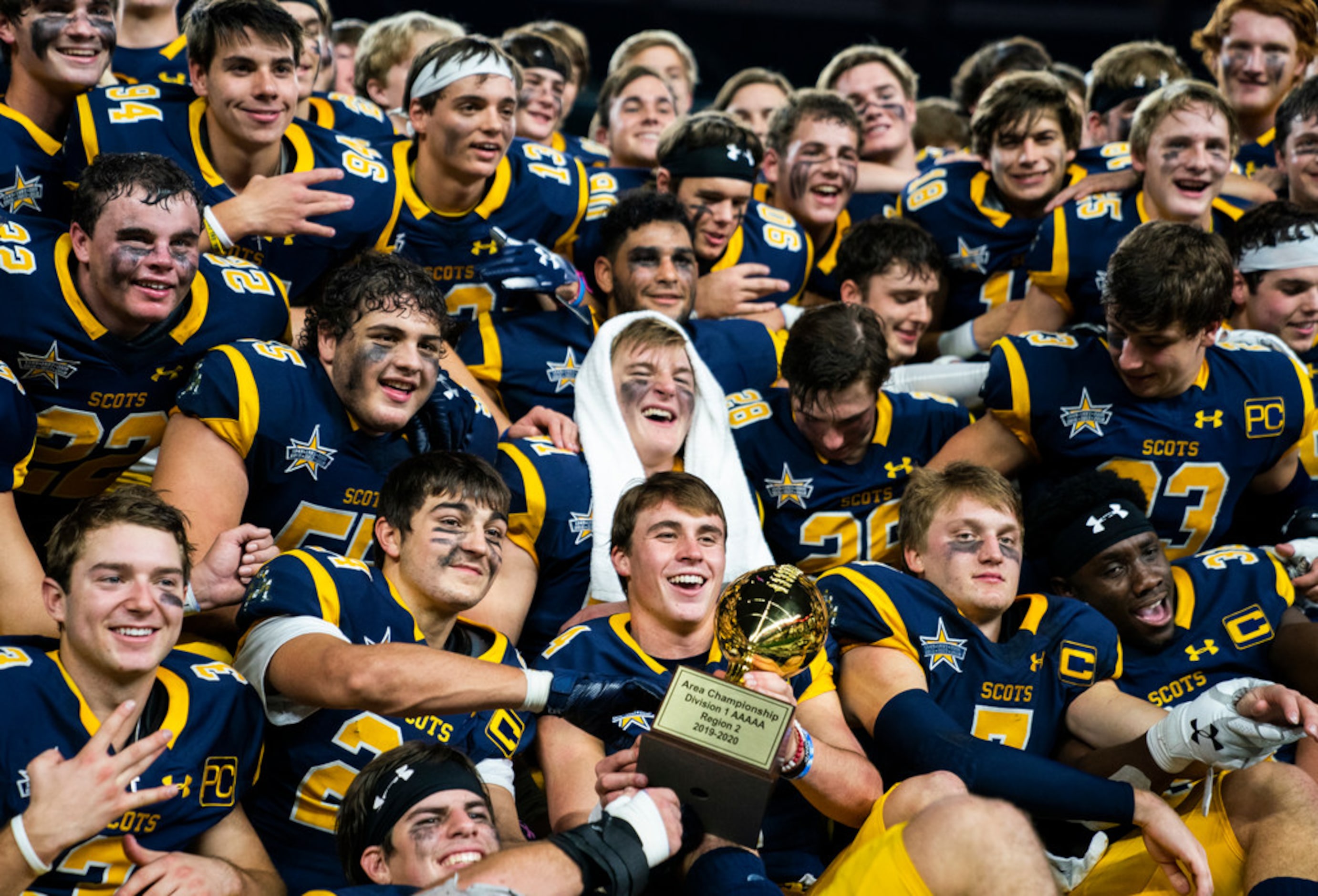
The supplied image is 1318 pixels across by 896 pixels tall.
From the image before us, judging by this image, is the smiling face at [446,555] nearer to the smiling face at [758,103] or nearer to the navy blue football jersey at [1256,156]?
the smiling face at [758,103]

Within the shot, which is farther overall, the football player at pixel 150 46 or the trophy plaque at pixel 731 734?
the football player at pixel 150 46

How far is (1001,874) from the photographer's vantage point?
97.3 inches

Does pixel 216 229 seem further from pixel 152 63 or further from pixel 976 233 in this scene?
pixel 976 233

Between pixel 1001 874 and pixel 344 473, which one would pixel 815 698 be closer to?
pixel 1001 874

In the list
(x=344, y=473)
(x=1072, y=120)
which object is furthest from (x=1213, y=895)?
(x=1072, y=120)

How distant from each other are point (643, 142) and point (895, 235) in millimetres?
1425

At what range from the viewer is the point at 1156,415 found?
4145 mm

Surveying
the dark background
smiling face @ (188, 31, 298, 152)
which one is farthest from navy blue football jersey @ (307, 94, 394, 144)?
the dark background

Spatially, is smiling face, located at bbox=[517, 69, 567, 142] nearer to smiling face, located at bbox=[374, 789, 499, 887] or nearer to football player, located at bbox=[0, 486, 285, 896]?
football player, located at bbox=[0, 486, 285, 896]

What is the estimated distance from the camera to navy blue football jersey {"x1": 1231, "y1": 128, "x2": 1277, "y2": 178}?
5.70m

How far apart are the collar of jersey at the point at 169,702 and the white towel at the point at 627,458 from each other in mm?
1204

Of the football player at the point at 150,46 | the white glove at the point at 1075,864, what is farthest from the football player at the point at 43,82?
the white glove at the point at 1075,864

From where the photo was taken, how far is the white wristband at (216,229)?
3.96 meters

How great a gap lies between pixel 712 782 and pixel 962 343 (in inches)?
113
